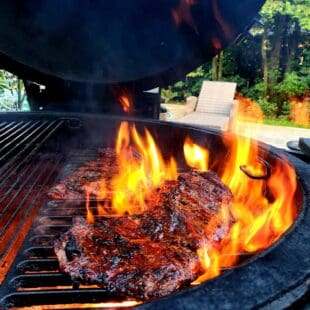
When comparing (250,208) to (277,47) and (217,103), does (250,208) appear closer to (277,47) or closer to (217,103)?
(217,103)

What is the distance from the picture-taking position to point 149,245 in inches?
62.3

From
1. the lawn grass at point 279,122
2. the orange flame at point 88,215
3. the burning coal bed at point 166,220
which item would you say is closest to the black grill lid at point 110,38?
the burning coal bed at point 166,220

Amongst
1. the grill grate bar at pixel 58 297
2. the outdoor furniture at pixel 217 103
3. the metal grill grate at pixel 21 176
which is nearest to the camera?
the grill grate bar at pixel 58 297

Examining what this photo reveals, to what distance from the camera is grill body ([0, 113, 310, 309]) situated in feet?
2.93

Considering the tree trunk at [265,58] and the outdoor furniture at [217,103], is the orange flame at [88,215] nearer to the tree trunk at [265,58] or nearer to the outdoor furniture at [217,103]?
the outdoor furniture at [217,103]

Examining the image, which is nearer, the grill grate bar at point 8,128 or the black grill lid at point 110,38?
the black grill lid at point 110,38

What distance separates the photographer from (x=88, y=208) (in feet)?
6.91

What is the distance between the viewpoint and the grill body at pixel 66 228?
892mm

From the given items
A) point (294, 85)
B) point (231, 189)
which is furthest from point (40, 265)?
point (294, 85)

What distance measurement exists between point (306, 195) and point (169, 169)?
1526 mm

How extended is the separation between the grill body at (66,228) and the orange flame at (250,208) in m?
0.09

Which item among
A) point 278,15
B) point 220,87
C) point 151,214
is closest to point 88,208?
point 151,214

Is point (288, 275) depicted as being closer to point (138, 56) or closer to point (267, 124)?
point (138, 56)

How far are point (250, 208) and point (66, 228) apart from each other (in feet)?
3.84
